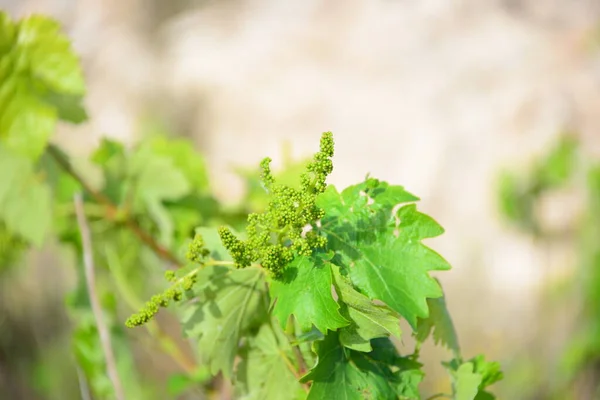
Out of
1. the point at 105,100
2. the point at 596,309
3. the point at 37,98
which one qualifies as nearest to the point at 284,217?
the point at 37,98

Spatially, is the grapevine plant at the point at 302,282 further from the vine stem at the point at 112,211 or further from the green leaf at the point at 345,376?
the vine stem at the point at 112,211

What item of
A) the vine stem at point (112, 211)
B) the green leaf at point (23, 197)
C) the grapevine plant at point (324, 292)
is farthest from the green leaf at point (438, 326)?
the green leaf at point (23, 197)

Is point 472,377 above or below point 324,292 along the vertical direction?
below

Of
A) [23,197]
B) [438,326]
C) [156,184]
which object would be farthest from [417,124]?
[438,326]

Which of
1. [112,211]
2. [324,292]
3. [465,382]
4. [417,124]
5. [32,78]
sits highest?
[417,124]

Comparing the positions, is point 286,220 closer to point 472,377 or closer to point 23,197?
point 472,377

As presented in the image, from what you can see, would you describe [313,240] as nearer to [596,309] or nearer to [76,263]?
[76,263]
